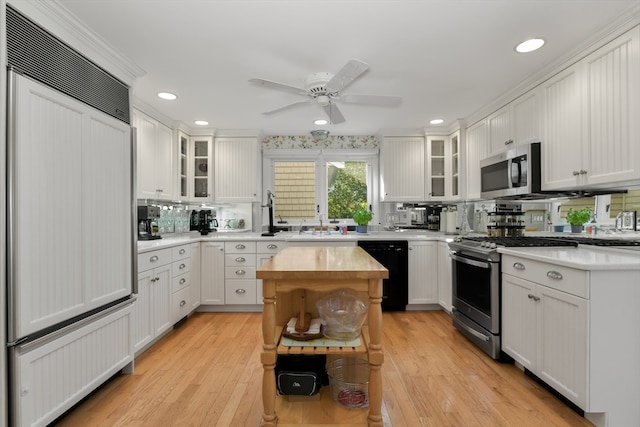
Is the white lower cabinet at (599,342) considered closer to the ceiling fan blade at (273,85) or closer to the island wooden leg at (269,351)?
the island wooden leg at (269,351)

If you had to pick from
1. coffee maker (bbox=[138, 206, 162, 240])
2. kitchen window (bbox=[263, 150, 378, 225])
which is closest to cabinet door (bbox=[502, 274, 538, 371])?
kitchen window (bbox=[263, 150, 378, 225])

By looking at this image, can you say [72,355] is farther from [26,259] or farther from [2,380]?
[26,259]

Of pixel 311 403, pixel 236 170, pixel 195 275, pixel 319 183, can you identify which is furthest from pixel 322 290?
pixel 319 183

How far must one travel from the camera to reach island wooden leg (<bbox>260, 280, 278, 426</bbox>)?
1510mm

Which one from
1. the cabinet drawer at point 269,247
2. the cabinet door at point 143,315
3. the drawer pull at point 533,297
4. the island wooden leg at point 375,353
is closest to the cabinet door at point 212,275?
the cabinet drawer at point 269,247

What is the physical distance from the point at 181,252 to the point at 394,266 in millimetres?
2359

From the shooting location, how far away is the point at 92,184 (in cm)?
198

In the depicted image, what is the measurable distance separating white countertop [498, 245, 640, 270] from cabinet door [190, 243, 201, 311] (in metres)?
3.03

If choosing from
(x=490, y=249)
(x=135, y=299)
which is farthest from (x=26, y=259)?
(x=490, y=249)

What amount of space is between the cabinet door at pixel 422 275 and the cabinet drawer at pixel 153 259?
104 inches

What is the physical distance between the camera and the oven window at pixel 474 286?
2.63m

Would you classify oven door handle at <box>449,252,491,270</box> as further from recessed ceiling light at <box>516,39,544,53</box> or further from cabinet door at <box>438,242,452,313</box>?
recessed ceiling light at <box>516,39,544,53</box>

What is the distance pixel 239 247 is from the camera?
388 centimetres

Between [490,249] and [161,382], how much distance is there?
8.45ft
